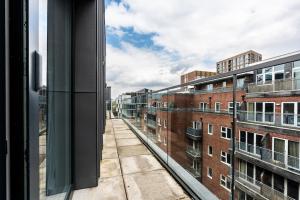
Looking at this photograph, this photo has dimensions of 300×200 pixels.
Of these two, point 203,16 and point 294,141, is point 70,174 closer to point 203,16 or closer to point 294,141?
point 294,141

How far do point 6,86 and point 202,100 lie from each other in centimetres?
167

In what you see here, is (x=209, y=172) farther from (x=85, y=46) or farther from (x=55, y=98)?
(x=85, y=46)

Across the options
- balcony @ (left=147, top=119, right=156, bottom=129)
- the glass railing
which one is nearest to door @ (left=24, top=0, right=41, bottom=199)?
the glass railing

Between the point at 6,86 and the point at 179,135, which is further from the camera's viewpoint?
the point at 179,135

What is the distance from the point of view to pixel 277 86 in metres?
1.11

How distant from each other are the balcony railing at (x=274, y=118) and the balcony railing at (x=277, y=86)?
162mm

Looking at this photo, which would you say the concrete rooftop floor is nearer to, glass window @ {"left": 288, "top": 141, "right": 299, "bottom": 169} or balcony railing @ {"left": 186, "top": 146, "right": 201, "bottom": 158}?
balcony railing @ {"left": 186, "top": 146, "right": 201, "bottom": 158}

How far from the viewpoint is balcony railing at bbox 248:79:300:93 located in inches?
40.4

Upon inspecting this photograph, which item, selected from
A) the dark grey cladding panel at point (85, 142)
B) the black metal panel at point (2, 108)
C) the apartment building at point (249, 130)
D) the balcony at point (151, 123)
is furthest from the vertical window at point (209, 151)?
the balcony at point (151, 123)

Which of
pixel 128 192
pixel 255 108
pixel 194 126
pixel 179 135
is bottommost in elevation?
pixel 128 192

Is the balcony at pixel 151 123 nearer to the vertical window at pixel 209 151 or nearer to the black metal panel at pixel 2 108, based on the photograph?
the vertical window at pixel 209 151

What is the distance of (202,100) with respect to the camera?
1839mm

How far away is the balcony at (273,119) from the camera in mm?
1064

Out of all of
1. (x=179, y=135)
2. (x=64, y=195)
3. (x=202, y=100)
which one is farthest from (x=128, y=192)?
(x=202, y=100)
